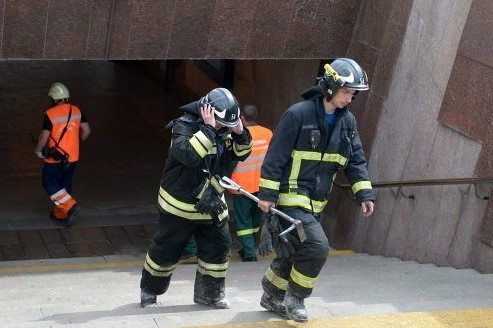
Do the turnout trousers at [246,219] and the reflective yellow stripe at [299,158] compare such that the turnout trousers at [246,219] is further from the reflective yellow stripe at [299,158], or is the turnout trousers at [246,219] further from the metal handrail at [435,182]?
the reflective yellow stripe at [299,158]

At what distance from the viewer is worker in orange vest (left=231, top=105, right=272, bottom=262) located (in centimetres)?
1022

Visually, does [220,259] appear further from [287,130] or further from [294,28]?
[294,28]

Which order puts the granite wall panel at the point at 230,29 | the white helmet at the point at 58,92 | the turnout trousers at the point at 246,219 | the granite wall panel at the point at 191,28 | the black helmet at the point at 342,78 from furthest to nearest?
the white helmet at the point at 58,92 < the granite wall panel at the point at 230,29 < the granite wall panel at the point at 191,28 < the turnout trousers at the point at 246,219 < the black helmet at the point at 342,78

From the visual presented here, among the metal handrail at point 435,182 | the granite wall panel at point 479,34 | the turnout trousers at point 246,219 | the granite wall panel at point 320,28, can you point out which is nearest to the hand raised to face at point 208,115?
the metal handrail at point 435,182

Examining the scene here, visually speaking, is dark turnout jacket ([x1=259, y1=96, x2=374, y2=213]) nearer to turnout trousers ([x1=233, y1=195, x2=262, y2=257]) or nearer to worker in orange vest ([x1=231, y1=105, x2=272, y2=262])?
worker in orange vest ([x1=231, y1=105, x2=272, y2=262])

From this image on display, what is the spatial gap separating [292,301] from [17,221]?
19.5 feet

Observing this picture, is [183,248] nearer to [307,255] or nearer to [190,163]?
[190,163]

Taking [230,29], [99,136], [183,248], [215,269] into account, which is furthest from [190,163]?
[99,136]

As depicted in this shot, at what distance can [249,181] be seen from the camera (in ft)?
33.7

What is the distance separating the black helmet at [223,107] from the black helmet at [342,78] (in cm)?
60

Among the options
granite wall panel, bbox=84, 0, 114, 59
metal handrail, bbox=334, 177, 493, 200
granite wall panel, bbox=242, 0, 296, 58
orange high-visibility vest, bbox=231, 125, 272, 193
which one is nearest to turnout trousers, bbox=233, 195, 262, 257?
orange high-visibility vest, bbox=231, 125, 272, 193

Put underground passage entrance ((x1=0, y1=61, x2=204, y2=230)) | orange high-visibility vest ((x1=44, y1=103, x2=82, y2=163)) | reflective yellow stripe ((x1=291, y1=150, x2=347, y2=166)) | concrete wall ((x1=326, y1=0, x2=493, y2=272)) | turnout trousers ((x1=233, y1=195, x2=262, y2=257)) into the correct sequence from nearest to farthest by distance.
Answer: reflective yellow stripe ((x1=291, y1=150, x2=347, y2=166))
concrete wall ((x1=326, y1=0, x2=493, y2=272))
turnout trousers ((x1=233, y1=195, x2=262, y2=257))
orange high-visibility vest ((x1=44, y1=103, x2=82, y2=163))
underground passage entrance ((x1=0, y1=61, x2=204, y2=230))

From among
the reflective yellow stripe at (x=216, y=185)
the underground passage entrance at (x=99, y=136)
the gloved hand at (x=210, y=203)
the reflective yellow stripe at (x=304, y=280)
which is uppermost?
the reflective yellow stripe at (x=216, y=185)

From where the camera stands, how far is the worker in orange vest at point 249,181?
1022 cm
